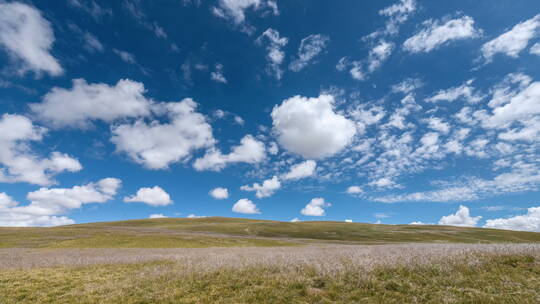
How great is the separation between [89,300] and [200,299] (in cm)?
476

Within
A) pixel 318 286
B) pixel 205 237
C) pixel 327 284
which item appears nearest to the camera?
pixel 327 284

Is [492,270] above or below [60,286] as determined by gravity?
above

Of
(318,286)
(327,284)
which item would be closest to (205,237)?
(318,286)

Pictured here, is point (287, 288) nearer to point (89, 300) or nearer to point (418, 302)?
point (418, 302)

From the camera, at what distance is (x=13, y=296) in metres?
11.3

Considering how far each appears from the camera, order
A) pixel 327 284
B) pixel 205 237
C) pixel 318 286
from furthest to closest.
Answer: pixel 205 237, pixel 318 286, pixel 327 284

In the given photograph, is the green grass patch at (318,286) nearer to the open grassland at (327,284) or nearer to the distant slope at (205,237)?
the open grassland at (327,284)

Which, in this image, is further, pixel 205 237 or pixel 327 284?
pixel 205 237

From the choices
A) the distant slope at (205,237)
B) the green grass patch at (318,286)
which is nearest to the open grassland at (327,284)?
the green grass patch at (318,286)

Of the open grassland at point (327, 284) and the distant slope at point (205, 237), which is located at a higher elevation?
the open grassland at point (327, 284)

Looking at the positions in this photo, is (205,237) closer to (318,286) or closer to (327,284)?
(318,286)

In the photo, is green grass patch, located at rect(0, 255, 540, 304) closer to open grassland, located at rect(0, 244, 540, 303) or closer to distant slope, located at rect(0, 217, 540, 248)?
open grassland, located at rect(0, 244, 540, 303)

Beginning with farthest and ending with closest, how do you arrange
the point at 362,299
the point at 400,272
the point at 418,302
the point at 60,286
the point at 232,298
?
the point at 60,286
the point at 400,272
the point at 232,298
the point at 362,299
the point at 418,302

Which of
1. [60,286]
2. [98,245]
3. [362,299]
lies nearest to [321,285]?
[362,299]
